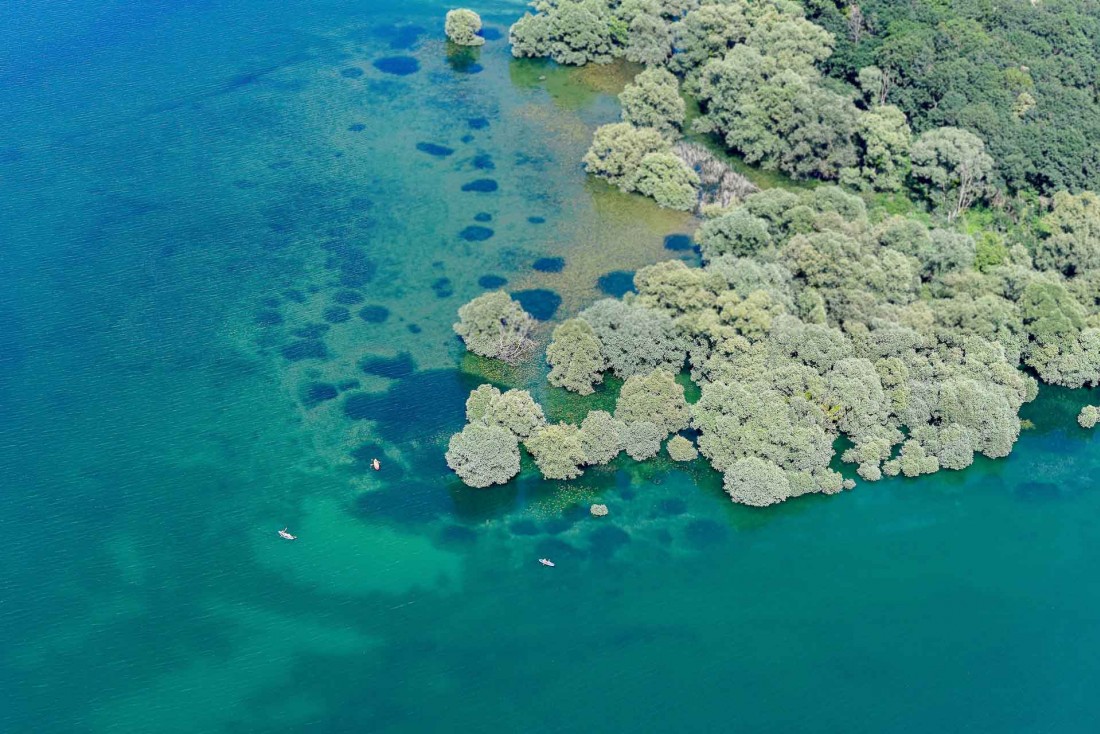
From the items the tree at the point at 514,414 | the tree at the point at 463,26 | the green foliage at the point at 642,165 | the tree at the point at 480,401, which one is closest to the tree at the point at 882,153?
the green foliage at the point at 642,165

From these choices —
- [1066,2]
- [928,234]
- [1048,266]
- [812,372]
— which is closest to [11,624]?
[812,372]

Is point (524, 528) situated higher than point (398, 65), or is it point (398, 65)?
point (398, 65)

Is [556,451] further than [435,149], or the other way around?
[435,149]

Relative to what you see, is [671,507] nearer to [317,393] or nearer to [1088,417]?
[317,393]

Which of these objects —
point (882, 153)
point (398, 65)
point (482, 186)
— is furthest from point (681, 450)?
point (398, 65)

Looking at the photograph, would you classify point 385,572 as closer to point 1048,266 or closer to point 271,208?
point 271,208

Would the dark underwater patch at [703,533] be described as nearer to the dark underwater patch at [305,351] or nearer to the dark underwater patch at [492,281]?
the dark underwater patch at [492,281]
